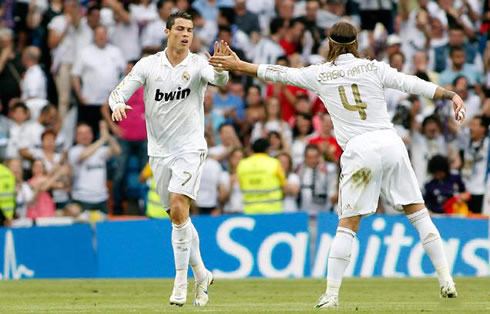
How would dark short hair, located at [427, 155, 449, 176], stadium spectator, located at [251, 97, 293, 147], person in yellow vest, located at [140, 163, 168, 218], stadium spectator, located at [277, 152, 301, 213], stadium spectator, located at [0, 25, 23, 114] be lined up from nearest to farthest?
person in yellow vest, located at [140, 163, 168, 218], dark short hair, located at [427, 155, 449, 176], stadium spectator, located at [277, 152, 301, 213], stadium spectator, located at [251, 97, 293, 147], stadium spectator, located at [0, 25, 23, 114]

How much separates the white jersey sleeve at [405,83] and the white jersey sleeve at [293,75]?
59cm

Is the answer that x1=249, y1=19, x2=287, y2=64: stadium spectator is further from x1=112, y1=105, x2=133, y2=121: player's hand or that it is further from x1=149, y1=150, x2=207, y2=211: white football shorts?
x1=112, y1=105, x2=133, y2=121: player's hand

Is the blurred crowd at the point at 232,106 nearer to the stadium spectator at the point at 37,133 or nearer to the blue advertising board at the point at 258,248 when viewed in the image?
the stadium spectator at the point at 37,133

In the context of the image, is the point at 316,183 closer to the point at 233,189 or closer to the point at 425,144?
the point at 233,189

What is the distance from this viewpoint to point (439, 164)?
19.9 metres

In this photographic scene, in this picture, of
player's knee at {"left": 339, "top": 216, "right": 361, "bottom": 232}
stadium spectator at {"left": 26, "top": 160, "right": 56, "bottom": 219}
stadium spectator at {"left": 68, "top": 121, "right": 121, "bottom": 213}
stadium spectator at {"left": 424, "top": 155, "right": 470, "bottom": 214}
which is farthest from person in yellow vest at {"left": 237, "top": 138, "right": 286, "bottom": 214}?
player's knee at {"left": 339, "top": 216, "right": 361, "bottom": 232}

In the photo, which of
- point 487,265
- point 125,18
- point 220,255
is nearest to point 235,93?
point 125,18

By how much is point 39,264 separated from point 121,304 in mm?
6824

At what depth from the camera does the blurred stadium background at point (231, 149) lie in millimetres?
19109

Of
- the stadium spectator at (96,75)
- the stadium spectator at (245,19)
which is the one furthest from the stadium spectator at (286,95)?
the stadium spectator at (96,75)

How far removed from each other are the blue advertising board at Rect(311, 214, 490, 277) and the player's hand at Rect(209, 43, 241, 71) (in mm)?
7611

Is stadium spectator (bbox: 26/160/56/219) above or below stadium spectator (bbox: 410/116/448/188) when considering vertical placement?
below

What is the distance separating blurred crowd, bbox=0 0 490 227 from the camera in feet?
67.0

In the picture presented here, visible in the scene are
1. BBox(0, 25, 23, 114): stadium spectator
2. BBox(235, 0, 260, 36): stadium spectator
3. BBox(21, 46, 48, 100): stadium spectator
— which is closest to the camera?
BBox(21, 46, 48, 100): stadium spectator
